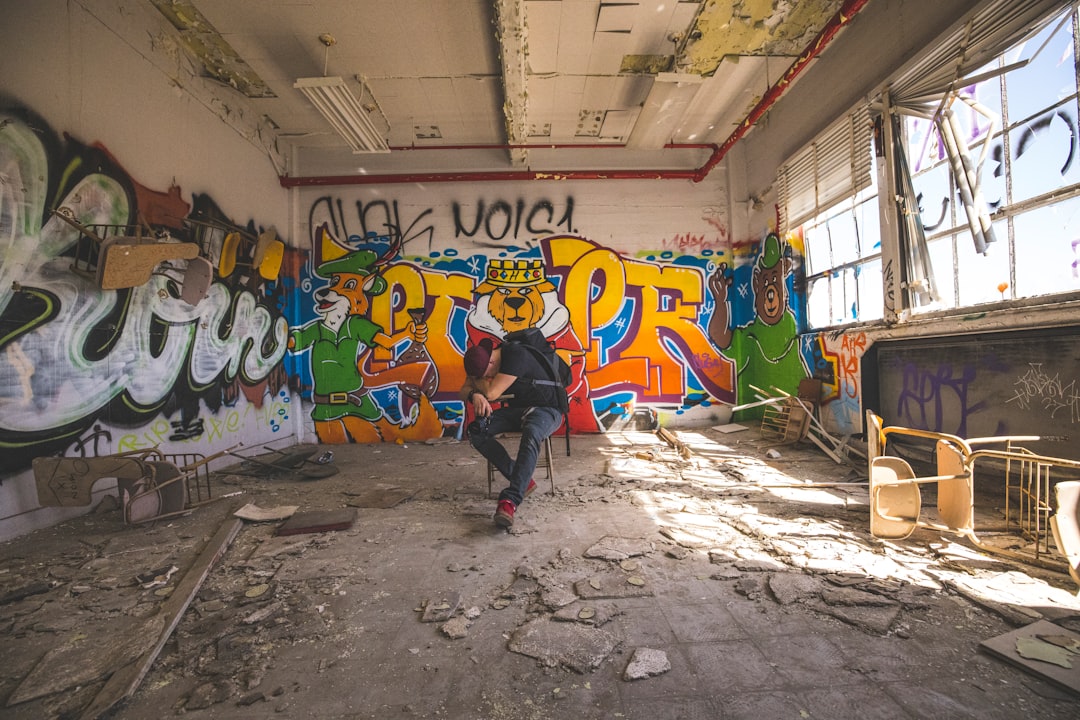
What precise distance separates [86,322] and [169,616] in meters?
2.95

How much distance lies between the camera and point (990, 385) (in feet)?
11.6

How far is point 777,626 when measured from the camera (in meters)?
1.94

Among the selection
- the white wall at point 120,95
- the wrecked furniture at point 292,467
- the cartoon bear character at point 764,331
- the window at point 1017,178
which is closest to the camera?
the window at point 1017,178

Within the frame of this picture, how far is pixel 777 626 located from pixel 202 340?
5763 mm

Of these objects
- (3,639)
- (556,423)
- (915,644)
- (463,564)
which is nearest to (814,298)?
(556,423)

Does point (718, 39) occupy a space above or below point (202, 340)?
above

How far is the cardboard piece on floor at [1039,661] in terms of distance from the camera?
153cm

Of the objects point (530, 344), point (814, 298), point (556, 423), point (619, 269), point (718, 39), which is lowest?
point (556, 423)

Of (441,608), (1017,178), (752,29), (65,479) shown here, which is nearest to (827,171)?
(752,29)

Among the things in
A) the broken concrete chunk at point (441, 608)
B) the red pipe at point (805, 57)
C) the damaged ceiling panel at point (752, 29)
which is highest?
the damaged ceiling panel at point (752, 29)

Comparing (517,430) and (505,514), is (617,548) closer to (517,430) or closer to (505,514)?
(505,514)

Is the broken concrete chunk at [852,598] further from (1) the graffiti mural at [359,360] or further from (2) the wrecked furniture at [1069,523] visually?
(1) the graffiti mural at [359,360]

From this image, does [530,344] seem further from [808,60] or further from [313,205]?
[313,205]

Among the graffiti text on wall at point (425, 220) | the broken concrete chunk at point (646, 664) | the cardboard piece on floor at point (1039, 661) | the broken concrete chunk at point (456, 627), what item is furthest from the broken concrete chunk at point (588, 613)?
the graffiti text on wall at point (425, 220)
